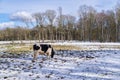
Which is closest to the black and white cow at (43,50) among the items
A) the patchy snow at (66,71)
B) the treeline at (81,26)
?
the patchy snow at (66,71)

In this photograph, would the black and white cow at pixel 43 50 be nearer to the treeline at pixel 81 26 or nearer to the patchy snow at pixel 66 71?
the patchy snow at pixel 66 71

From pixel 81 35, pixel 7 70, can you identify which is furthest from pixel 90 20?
pixel 7 70

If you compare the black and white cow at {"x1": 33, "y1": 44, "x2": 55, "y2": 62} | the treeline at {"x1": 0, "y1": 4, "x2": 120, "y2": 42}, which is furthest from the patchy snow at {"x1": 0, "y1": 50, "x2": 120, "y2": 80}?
the treeline at {"x1": 0, "y1": 4, "x2": 120, "y2": 42}

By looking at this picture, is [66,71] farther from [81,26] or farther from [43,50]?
[81,26]

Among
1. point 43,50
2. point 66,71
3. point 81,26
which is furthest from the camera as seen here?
point 81,26

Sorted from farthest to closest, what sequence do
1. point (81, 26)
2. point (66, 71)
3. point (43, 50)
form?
point (81, 26)
point (43, 50)
point (66, 71)

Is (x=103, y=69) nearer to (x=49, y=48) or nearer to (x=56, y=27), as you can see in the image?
(x=49, y=48)

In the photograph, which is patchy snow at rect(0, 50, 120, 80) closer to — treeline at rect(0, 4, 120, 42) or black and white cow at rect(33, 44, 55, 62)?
black and white cow at rect(33, 44, 55, 62)

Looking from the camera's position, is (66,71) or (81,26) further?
(81,26)

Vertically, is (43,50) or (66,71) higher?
(43,50)

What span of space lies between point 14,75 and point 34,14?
106788 millimetres

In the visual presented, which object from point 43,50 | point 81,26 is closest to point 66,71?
point 43,50

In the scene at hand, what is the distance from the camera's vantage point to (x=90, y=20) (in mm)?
109375

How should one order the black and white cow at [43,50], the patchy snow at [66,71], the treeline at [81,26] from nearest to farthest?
1. the patchy snow at [66,71]
2. the black and white cow at [43,50]
3. the treeline at [81,26]
